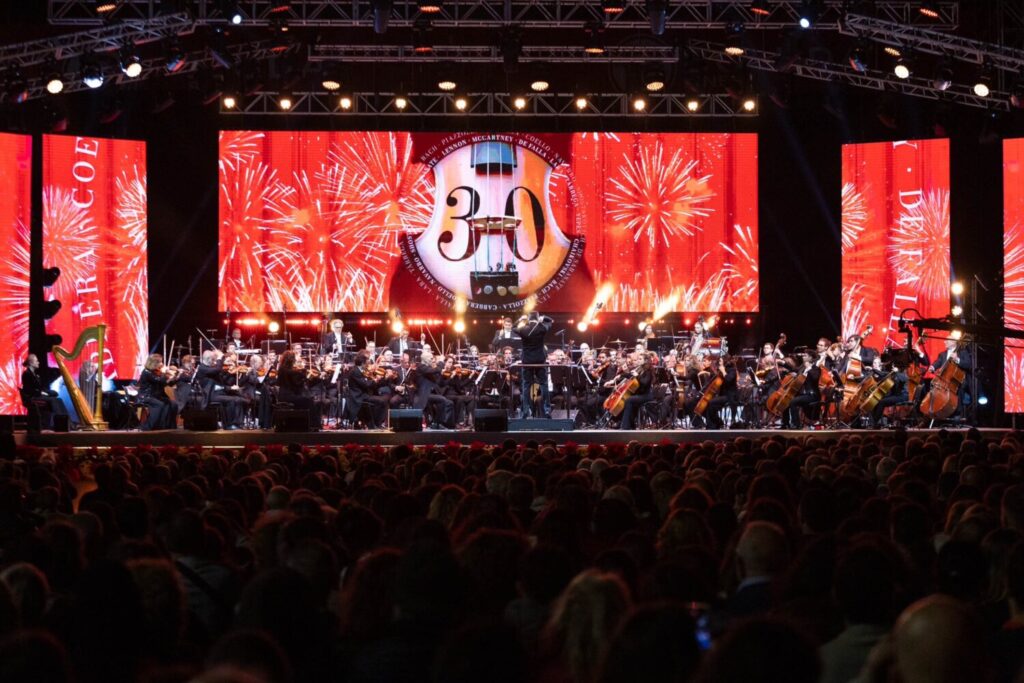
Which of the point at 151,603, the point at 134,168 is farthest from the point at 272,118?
the point at 151,603

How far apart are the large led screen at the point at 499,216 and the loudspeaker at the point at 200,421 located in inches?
215

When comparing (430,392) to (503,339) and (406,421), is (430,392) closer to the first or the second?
(503,339)

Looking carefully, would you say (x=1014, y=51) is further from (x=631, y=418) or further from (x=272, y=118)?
(x=272, y=118)

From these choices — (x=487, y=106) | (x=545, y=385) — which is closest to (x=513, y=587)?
(x=545, y=385)

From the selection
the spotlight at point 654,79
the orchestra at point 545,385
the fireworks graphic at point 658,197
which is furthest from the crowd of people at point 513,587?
the fireworks graphic at point 658,197

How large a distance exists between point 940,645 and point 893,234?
64.2 ft

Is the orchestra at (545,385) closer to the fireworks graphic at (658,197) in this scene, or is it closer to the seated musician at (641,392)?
the seated musician at (641,392)

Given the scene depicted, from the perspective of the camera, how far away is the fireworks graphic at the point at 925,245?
20.7 m

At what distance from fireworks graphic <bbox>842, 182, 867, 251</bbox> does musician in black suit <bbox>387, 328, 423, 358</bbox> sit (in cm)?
777

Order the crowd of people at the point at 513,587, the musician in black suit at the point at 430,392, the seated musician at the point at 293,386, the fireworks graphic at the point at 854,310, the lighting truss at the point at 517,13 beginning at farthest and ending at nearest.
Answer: the fireworks graphic at the point at 854,310 < the musician in black suit at the point at 430,392 < the lighting truss at the point at 517,13 < the seated musician at the point at 293,386 < the crowd of people at the point at 513,587

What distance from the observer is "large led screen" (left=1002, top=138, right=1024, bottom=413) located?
2009cm

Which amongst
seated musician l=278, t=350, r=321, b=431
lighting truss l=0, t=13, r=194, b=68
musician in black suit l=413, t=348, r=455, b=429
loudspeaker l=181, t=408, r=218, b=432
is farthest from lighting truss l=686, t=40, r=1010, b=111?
loudspeaker l=181, t=408, r=218, b=432

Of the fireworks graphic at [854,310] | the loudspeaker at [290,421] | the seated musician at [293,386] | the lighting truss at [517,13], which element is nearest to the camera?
the loudspeaker at [290,421]

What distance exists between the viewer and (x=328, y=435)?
1537 cm
